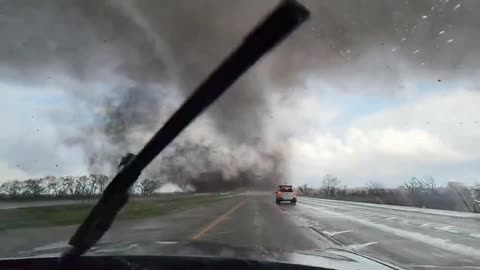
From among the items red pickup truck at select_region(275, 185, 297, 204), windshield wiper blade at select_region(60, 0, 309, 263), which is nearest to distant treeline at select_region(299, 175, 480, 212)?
red pickup truck at select_region(275, 185, 297, 204)

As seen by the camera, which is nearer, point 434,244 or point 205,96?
point 205,96

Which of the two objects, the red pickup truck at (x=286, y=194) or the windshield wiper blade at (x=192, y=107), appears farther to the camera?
the red pickup truck at (x=286, y=194)

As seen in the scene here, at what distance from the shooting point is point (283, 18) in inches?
62.7

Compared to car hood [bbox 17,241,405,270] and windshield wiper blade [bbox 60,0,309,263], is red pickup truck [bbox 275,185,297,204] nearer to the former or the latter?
car hood [bbox 17,241,405,270]

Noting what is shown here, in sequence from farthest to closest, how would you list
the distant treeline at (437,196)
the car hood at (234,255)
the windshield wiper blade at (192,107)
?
the distant treeline at (437,196) < the car hood at (234,255) < the windshield wiper blade at (192,107)

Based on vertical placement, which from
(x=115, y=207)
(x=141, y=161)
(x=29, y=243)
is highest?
(x=141, y=161)

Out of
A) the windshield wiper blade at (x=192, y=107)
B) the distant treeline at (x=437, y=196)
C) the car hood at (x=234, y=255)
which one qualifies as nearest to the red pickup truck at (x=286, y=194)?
the distant treeline at (x=437, y=196)

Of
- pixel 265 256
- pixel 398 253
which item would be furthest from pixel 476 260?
pixel 265 256

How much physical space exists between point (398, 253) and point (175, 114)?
10115 mm

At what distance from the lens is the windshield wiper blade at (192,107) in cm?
162

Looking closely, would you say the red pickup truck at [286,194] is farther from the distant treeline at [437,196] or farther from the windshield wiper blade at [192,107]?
the windshield wiper blade at [192,107]

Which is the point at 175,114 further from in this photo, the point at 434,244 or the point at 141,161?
the point at 434,244

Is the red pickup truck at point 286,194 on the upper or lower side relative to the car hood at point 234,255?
upper

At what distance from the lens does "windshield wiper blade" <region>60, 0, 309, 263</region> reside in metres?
1.62
